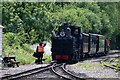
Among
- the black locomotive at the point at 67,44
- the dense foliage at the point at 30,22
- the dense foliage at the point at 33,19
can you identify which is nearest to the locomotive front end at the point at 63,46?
the black locomotive at the point at 67,44

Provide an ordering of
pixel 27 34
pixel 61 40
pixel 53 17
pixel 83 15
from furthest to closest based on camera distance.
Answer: pixel 83 15 < pixel 53 17 < pixel 27 34 < pixel 61 40

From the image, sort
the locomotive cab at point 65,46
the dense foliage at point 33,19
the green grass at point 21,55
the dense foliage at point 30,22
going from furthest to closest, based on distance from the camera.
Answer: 1. the dense foliage at point 33,19
2. the dense foliage at point 30,22
3. the green grass at point 21,55
4. the locomotive cab at point 65,46

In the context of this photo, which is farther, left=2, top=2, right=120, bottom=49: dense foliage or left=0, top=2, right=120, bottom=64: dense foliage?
left=2, top=2, right=120, bottom=49: dense foliage

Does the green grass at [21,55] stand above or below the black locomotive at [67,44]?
below

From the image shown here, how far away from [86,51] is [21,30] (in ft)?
40.6

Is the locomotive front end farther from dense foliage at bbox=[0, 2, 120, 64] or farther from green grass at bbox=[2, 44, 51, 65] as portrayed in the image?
dense foliage at bbox=[0, 2, 120, 64]

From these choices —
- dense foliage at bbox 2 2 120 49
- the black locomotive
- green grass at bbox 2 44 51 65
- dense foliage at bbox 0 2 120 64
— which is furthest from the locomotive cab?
dense foliage at bbox 2 2 120 49

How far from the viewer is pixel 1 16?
137 feet

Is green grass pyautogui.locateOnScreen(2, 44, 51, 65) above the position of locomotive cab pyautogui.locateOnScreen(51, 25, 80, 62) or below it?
below

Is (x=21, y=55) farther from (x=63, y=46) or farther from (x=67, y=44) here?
(x=67, y=44)

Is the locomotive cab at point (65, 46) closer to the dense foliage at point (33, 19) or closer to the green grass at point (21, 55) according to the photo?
the green grass at point (21, 55)

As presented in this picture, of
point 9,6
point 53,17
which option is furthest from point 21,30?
point 53,17

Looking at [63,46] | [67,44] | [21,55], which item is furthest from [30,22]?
[67,44]

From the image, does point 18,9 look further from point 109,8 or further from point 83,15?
point 109,8
